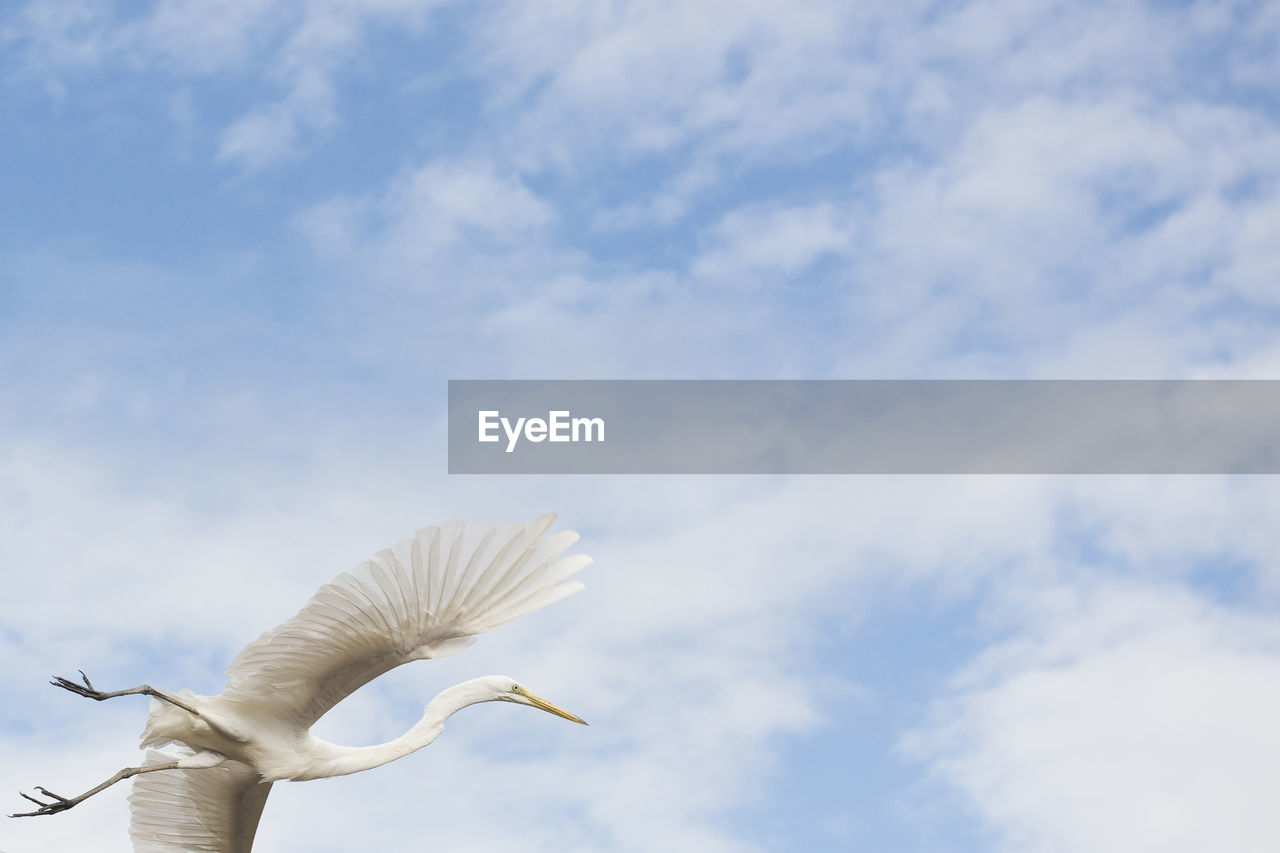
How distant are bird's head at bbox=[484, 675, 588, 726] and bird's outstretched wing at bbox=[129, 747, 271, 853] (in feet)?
8.66

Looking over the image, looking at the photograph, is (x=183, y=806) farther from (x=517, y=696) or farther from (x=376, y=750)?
(x=517, y=696)

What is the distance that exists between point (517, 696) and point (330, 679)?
194cm

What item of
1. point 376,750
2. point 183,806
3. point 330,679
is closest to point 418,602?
point 330,679

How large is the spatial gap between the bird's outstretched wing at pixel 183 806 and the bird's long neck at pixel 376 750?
110 cm

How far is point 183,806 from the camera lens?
13.4m

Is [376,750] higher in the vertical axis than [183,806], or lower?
higher

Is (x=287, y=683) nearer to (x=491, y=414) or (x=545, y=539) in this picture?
(x=545, y=539)

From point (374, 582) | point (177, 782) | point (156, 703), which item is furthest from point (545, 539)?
point (177, 782)

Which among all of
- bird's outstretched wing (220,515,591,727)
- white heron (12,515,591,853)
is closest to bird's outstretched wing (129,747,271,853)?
white heron (12,515,591,853)

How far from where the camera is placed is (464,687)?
42.5ft

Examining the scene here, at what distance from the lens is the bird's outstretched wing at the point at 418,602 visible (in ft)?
37.0

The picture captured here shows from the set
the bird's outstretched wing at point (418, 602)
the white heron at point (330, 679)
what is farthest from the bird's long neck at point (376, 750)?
the bird's outstretched wing at point (418, 602)

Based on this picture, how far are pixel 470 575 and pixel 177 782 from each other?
4.45 m

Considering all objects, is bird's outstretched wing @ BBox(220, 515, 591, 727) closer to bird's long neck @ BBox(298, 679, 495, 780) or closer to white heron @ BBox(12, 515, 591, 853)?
white heron @ BBox(12, 515, 591, 853)
